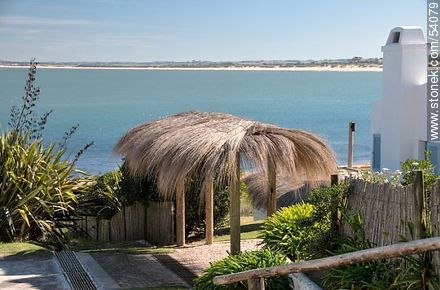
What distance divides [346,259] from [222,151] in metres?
4.27

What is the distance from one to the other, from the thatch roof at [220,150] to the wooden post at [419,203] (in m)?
3.20

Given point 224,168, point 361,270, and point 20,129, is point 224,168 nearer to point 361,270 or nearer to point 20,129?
point 361,270

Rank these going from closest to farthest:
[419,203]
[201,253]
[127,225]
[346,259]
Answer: [346,259]
[419,203]
[201,253]
[127,225]

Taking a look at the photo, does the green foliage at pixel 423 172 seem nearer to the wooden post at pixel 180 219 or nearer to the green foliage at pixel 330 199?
the green foliage at pixel 330 199

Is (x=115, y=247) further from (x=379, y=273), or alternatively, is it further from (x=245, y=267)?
(x=379, y=273)

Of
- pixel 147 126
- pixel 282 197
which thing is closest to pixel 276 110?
pixel 282 197

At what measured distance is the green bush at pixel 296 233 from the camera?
9.45m

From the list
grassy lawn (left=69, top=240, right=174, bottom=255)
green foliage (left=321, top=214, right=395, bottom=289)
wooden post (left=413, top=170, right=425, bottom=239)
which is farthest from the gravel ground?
wooden post (left=413, top=170, right=425, bottom=239)

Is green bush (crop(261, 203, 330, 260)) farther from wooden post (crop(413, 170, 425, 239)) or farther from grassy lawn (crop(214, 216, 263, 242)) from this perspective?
grassy lawn (crop(214, 216, 263, 242))

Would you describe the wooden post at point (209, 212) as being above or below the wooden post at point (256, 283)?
below

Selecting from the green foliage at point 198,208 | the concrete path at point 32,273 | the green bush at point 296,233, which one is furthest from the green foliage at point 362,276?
the green foliage at point 198,208

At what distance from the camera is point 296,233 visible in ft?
32.9

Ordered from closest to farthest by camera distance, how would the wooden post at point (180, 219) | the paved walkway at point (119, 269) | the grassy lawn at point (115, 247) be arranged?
1. the paved walkway at point (119, 269)
2. the grassy lawn at point (115, 247)
3. the wooden post at point (180, 219)

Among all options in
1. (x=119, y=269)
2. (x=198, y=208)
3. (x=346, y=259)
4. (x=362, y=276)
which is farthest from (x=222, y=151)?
(x=346, y=259)
